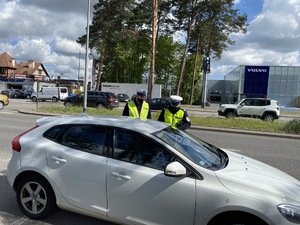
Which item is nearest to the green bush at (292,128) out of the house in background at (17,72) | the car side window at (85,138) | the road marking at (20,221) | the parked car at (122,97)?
the car side window at (85,138)

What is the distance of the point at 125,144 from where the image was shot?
11.1 ft

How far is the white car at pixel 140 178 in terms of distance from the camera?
9.04 ft

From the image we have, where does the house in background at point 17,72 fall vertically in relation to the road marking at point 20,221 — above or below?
above

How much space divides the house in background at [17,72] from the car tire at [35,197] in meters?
62.3

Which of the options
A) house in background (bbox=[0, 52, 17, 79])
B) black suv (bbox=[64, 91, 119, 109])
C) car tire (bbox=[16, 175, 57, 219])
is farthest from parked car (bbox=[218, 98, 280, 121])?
house in background (bbox=[0, 52, 17, 79])

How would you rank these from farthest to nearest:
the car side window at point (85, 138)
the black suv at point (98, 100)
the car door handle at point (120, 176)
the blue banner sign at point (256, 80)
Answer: the blue banner sign at point (256, 80) < the black suv at point (98, 100) < the car side window at point (85, 138) < the car door handle at point (120, 176)

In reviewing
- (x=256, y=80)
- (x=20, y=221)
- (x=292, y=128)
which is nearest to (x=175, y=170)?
(x=20, y=221)

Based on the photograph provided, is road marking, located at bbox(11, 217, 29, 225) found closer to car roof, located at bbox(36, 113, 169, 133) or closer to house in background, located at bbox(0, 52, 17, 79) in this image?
car roof, located at bbox(36, 113, 169, 133)

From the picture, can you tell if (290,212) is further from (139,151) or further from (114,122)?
(114,122)

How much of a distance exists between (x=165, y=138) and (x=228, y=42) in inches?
1590

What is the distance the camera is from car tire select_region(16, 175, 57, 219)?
358 centimetres

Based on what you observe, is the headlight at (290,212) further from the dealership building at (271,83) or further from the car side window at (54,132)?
the dealership building at (271,83)

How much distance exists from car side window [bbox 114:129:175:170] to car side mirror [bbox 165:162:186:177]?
194 millimetres

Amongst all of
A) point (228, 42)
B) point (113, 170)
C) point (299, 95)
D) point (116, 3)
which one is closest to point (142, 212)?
point (113, 170)
